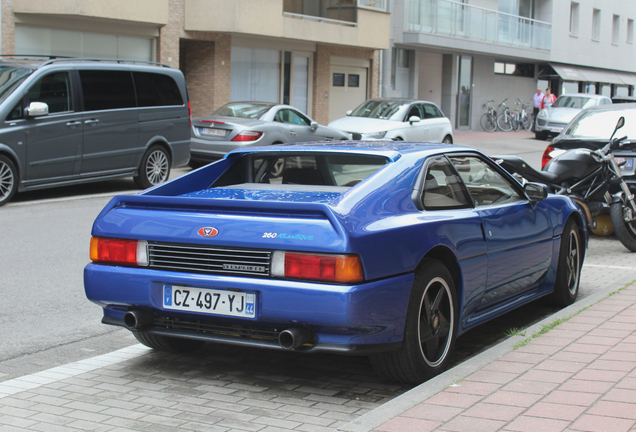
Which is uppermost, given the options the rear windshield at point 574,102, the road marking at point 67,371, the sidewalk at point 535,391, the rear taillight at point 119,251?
the rear windshield at point 574,102

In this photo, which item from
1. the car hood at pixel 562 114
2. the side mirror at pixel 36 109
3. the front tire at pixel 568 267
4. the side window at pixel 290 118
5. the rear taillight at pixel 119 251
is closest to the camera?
the rear taillight at pixel 119 251

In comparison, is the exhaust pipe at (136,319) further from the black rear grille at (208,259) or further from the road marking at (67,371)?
the road marking at (67,371)

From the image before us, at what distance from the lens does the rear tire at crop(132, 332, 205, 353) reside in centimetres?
497

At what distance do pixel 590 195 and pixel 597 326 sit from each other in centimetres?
422

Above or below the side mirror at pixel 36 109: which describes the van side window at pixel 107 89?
above

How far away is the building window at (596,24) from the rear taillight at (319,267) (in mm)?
50244

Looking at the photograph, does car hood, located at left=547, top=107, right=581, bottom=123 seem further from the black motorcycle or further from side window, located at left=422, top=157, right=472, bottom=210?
side window, located at left=422, top=157, right=472, bottom=210

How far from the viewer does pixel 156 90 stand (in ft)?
46.1

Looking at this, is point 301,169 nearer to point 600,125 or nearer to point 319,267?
point 319,267

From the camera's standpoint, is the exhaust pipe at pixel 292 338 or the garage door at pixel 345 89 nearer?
the exhaust pipe at pixel 292 338

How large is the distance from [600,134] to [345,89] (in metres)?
19.6

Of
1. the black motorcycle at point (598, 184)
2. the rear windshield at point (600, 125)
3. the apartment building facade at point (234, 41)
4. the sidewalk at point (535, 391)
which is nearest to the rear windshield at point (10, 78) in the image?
the apartment building facade at point (234, 41)

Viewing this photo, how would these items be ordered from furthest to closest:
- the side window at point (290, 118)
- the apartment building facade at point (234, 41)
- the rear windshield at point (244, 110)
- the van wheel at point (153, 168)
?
the apartment building facade at point (234, 41), the side window at point (290, 118), the rear windshield at point (244, 110), the van wheel at point (153, 168)

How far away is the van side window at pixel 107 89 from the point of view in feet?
41.7
